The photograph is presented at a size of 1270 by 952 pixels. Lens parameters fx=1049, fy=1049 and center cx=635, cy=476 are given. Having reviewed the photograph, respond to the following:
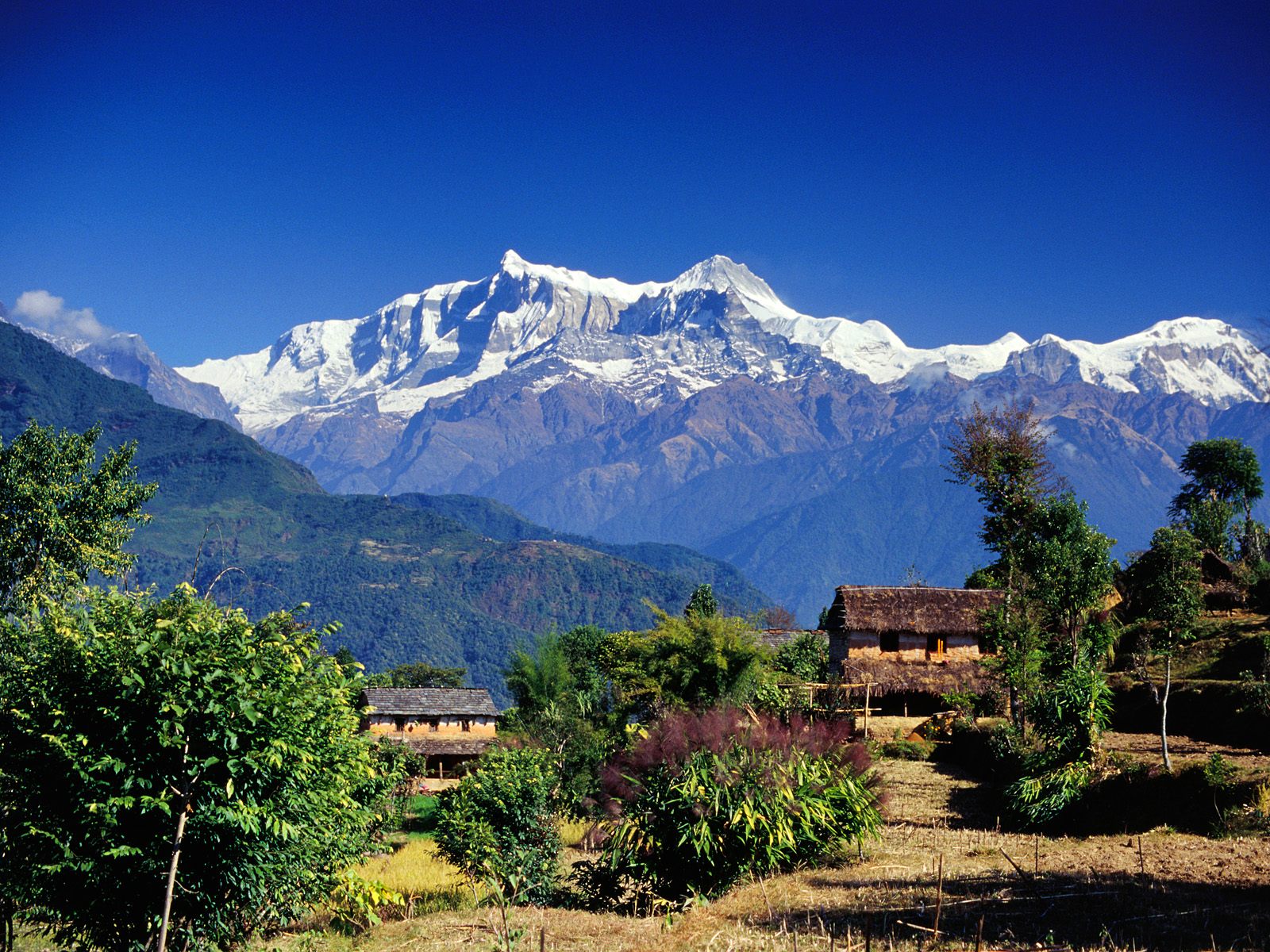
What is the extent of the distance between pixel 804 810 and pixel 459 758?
2144 inches

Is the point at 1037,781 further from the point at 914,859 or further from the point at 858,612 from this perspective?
the point at 858,612

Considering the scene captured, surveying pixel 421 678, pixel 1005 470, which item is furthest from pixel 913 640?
pixel 421 678

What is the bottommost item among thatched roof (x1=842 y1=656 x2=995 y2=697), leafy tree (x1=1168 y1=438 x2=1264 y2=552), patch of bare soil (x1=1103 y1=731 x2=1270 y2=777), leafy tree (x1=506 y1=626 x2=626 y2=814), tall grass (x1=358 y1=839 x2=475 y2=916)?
tall grass (x1=358 y1=839 x2=475 y2=916)

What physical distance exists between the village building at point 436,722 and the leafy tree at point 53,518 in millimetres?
37179

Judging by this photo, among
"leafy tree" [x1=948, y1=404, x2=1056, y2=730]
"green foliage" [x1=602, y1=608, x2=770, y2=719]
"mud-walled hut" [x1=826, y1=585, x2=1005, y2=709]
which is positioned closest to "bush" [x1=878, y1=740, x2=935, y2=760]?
"green foliage" [x1=602, y1=608, x2=770, y2=719]

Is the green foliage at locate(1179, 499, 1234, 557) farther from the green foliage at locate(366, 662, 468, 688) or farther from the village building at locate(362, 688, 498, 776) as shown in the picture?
the green foliage at locate(366, 662, 468, 688)

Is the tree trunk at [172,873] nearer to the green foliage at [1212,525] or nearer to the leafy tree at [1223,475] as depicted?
the green foliage at [1212,525]

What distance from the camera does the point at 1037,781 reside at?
23578 mm

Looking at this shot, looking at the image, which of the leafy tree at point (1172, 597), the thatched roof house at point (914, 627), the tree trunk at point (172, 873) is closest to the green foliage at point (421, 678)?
the thatched roof house at point (914, 627)

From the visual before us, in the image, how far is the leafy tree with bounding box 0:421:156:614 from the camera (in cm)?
3030

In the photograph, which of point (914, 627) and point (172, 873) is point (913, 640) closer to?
point (914, 627)

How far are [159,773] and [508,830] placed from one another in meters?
12.8

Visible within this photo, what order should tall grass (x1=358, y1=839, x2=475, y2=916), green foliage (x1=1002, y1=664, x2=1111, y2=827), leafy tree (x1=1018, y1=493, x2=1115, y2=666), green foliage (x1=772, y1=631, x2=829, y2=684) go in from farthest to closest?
green foliage (x1=772, y1=631, x2=829, y2=684) → leafy tree (x1=1018, y1=493, x2=1115, y2=666) → tall grass (x1=358, y1=839, x2=475, y2=916) → green foliage (x1=1002, y1=664, x2=1111, y2=827)

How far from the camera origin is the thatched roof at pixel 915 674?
43.3 m
